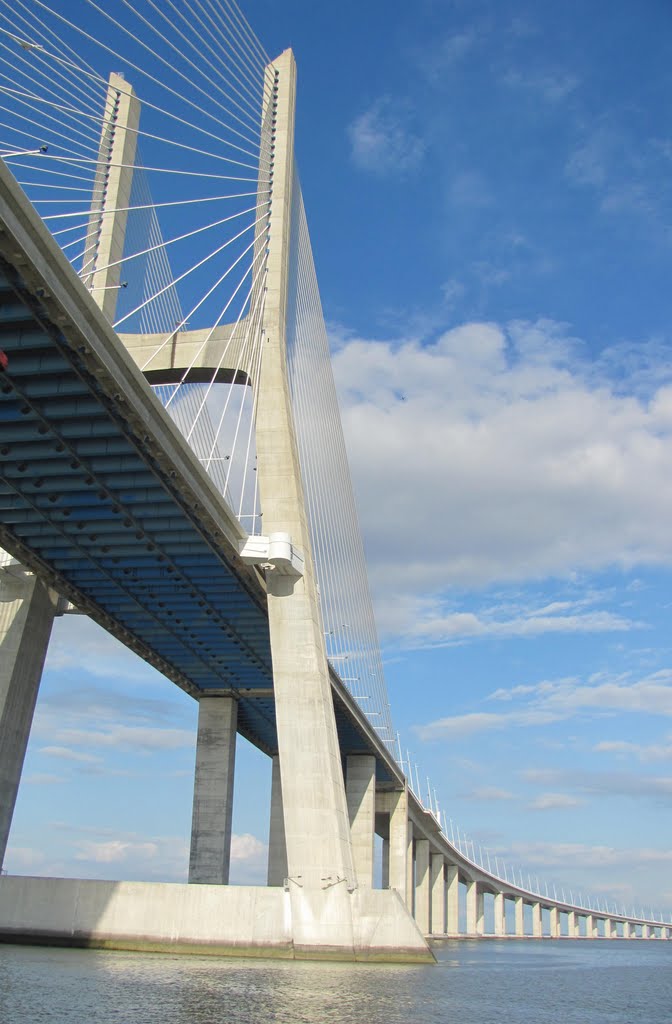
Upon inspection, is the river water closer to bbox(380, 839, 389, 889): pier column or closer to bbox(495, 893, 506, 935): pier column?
bbox(380, 839, 389, 889): pier column

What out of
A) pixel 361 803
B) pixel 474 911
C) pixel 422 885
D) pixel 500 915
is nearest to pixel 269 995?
pixel 361 803

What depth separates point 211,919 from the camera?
1148 inches

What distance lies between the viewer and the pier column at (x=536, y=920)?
5261 inches

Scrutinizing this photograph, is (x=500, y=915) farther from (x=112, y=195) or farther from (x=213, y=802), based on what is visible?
(x=112, y=195)

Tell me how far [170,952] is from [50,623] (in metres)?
12.3

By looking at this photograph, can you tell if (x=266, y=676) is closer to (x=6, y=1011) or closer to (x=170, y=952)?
(x=170, y=952)

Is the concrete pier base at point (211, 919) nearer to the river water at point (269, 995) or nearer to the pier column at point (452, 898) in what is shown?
the river water at point (269, 995)

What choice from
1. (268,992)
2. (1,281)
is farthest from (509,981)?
(1,281)

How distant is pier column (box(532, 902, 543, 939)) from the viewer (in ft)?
438

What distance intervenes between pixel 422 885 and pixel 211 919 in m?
65.9

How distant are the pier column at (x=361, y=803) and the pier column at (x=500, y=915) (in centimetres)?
6543

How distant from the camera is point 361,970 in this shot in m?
26.1

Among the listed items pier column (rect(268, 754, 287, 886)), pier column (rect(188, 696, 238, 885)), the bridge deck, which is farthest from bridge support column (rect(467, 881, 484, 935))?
the bridge deck

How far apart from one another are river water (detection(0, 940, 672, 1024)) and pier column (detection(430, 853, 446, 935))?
66945 mm
